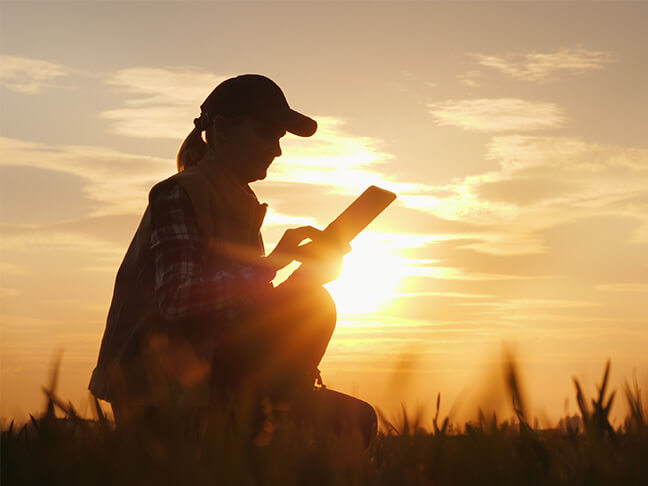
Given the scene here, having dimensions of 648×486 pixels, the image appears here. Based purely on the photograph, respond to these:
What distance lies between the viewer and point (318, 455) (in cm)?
252

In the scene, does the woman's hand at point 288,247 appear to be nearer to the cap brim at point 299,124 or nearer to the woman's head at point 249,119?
the woman's head at point 249,119

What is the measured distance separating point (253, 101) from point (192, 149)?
2.04 feet

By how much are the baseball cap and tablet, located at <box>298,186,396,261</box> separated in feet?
2.40

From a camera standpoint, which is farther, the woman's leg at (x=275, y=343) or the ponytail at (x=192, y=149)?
the ponytail at (x=192, y=149)

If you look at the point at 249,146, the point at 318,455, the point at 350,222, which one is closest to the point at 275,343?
the point at 350,222

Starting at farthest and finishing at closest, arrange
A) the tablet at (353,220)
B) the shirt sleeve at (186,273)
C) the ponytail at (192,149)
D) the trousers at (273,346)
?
the ponytail at (192,149) < the tablet at (353,220) < the trousers at (273,346) < the shirt sleeve at (186,273)

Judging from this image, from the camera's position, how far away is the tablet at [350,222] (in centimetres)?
428

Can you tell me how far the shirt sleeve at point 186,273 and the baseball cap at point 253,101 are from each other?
584 mm

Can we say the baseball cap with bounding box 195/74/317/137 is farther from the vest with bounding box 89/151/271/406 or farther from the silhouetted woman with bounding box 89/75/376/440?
the vest with bounding box 89/151/271/406

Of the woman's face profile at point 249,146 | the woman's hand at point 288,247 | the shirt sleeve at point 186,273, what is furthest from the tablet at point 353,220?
the woman's face profile at point 249,146

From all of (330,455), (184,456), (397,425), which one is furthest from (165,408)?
(397,425)

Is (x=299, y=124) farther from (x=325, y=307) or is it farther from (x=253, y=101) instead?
(x=325, y=307)

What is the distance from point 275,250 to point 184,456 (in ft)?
7.39

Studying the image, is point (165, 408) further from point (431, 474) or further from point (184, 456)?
point (431, 474)
